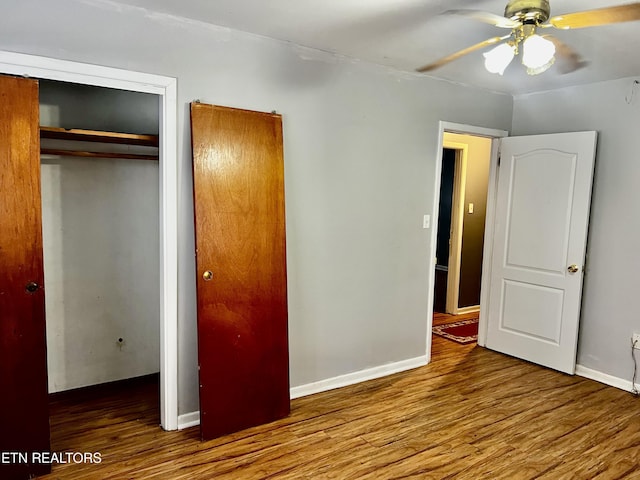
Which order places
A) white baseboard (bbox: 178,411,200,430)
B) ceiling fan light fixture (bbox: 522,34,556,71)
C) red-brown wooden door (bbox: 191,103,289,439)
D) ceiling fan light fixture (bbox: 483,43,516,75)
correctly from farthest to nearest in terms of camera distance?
white baseboard (bbox: 178,411,200,430) < red-brown wooden door (bbox: 191,103,289,439) < ceiling fan light fixture (bbox: 483,43,516,75) < ceiling fan light fixture (bbox: 522,34,556,71)

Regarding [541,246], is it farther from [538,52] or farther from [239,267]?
[239,267]

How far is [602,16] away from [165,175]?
2.09m

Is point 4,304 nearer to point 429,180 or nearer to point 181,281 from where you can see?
point 181,281

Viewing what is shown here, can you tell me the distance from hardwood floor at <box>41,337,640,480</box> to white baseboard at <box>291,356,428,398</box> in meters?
0.06

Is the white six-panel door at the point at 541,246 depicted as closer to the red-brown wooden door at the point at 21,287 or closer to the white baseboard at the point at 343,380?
the white baseboard at the point at 343,380

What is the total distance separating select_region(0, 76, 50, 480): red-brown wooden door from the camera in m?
2.05

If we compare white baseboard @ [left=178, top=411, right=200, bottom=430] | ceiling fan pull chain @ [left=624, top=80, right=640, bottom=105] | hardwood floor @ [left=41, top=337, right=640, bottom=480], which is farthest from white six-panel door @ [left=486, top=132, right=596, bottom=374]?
white baseboard @ [left=178, top=411, right=200, bottom=430]

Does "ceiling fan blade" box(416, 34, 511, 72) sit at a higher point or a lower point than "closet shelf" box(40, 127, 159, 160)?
higher

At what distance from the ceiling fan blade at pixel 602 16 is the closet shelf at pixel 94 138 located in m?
2.30

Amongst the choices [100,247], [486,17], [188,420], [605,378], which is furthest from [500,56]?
[605,378]

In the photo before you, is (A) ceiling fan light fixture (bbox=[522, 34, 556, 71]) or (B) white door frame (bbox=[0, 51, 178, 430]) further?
(B) white door frame (bbox=[0, 51, 178, 430])

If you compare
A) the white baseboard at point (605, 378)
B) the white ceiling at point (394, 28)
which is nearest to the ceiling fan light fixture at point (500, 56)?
the white ceiling at point (394, 28)

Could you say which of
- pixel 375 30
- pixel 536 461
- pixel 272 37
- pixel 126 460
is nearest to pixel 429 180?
pixel 375 30

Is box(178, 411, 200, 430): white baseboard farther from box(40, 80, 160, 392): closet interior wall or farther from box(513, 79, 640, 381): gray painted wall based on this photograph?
box(513, 79, 640, 381): gray painted wall
